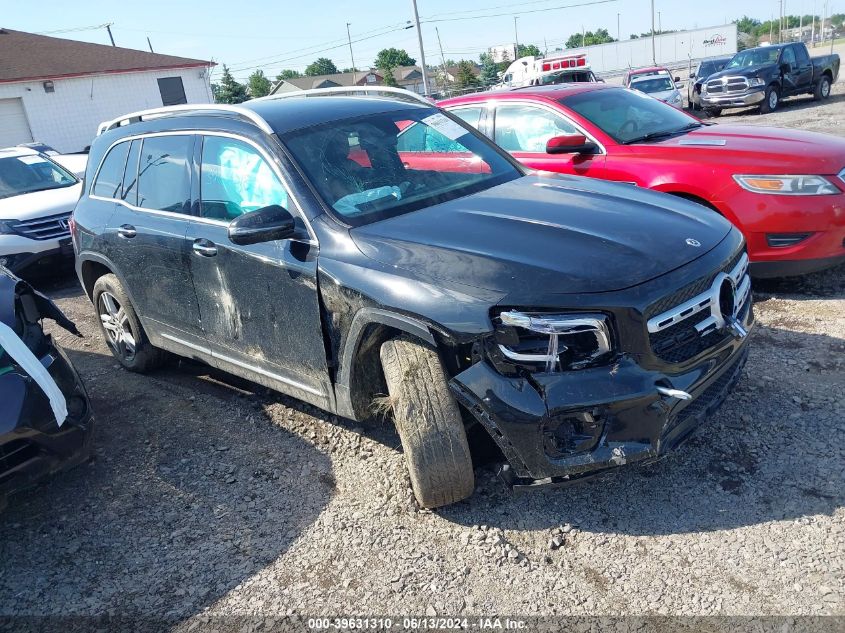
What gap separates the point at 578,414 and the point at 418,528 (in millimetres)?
968

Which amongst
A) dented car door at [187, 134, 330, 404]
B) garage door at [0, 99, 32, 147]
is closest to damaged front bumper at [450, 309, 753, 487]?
dented car door at [187, 134, 330, 404]

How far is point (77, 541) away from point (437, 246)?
88.4 inches

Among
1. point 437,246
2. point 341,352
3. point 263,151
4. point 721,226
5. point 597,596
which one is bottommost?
point 597,596

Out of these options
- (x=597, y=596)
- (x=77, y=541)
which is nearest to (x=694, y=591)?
→ (x=597, y=596)

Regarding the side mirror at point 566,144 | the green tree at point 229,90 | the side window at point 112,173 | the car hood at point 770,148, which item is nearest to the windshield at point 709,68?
the car hood at point 770,148

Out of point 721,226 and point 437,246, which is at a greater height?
point 437,246

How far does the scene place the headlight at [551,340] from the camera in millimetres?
2721

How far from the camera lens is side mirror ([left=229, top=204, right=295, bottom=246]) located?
3229 mm

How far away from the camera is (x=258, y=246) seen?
3.58 metres

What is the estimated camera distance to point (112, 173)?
4.93 m

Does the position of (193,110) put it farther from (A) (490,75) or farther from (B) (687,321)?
(A) (490,75)

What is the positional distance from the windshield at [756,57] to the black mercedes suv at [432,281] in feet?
62.6

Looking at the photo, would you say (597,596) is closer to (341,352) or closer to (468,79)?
(341,352)

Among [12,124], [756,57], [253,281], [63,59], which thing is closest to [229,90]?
[63,59]
